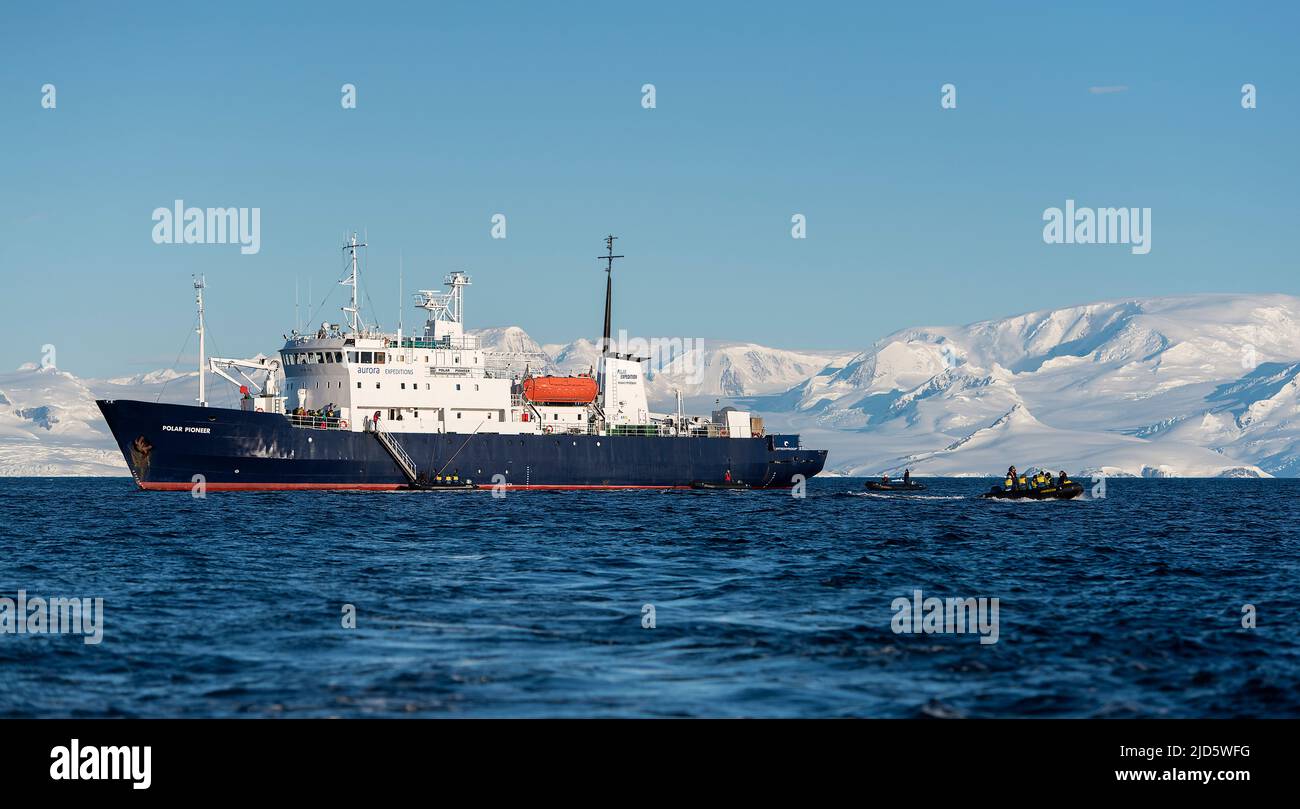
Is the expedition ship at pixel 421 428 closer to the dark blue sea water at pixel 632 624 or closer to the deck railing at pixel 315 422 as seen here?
the deck railing at pixel 315 422

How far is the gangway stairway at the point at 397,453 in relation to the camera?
79.9m

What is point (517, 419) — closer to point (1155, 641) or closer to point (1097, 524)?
point (1097, 524)

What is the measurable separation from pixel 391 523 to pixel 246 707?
3573cm

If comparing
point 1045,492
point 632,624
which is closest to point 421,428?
point 1045,492

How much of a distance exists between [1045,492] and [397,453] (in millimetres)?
40778

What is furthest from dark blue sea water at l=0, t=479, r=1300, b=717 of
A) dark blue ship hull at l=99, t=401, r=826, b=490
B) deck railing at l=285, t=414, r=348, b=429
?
deck railing at l=285, t=414, r=348, b=429

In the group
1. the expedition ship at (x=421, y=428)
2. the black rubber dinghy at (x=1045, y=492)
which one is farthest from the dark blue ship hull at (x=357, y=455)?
the black rubber dinghy at (x=1045, y=492)

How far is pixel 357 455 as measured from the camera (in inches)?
3113

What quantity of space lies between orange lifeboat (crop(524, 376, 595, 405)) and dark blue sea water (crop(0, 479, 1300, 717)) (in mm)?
41232

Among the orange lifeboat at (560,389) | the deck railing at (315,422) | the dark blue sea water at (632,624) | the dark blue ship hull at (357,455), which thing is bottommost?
the dark blue sea water at (632,624)

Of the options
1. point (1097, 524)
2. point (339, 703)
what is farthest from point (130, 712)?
point (1097, 524)

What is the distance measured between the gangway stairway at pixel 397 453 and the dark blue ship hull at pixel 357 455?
310mm

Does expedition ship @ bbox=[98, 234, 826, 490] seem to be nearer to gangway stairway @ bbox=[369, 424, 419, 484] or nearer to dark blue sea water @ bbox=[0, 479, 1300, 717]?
gangway stairway @ bbox=[369, 424, 419, 484]

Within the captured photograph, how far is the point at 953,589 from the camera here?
30.8 m
